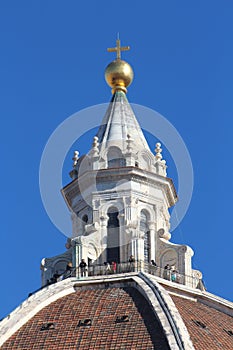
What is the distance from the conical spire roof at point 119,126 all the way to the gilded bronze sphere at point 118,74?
0.30 meters

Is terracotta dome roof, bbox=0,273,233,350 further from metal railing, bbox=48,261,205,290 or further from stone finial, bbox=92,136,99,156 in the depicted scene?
stone finial, bbox=92,136,99,156

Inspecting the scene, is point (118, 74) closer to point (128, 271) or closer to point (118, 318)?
point (128, 271)

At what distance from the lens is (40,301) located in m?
88.4

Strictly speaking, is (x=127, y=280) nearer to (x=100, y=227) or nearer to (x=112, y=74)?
(x=100, y=227)

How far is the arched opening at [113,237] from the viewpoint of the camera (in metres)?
92.4

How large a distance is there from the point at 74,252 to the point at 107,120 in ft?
23.8

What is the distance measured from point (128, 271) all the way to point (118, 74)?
10022 mm

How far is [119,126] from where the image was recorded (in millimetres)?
96375

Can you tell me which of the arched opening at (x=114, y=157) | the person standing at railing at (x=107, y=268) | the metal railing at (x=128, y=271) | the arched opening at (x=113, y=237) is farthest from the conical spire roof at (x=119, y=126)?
the metal railing at (x=128, y=271)

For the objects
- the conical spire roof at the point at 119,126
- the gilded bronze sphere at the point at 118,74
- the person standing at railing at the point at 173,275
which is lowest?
the person standing at railing at the point at 173,275

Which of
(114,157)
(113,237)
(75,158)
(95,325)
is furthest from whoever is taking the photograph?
(75,158)

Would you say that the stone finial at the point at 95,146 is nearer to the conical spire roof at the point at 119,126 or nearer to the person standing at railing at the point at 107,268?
the conical spire roof at the point at 119,126

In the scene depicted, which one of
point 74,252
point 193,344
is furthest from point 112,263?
point 193,344

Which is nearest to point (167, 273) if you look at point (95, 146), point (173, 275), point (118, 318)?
point (173, 275)
